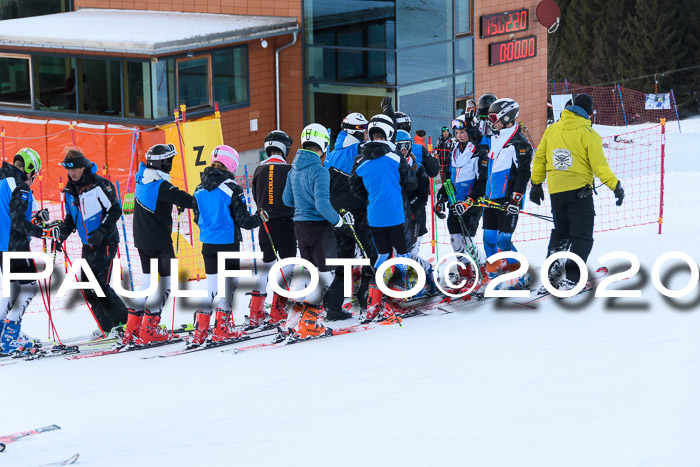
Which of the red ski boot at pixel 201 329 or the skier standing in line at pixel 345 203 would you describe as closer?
the red ski boot at pixel 201 329

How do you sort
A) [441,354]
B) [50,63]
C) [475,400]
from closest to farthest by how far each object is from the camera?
1. [475,400]
2. [441,354]
3. [50,63]

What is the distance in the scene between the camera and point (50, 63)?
17516 millimetres

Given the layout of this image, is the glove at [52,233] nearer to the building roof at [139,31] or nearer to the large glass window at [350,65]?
the building roof at [139,31]

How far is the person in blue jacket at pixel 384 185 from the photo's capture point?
8228 mm

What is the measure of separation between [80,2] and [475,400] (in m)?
17.1

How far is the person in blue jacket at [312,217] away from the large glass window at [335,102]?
32.9ft

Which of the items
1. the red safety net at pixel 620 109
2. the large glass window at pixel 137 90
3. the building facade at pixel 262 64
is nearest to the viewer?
the large glass window at pixel 137 90

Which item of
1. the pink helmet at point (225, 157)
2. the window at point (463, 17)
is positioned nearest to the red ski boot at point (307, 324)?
the pink helmet at point (225, 157)

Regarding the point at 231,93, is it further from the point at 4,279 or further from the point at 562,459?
the point at 562,459

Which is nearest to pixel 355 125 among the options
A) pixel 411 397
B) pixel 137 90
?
pixel 411 397

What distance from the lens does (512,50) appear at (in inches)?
803

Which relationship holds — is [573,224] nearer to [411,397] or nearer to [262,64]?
[411,397]

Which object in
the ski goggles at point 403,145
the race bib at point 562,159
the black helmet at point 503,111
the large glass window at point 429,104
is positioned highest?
the large glass window at point 429,104

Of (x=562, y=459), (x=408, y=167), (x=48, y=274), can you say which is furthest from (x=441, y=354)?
(x=48, y=274)
